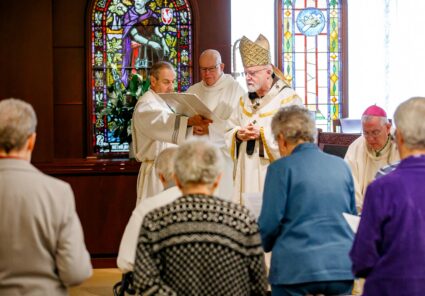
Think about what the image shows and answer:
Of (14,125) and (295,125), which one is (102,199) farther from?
(14,125)

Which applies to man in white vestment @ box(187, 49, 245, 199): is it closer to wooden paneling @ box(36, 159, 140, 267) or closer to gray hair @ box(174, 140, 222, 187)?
wooden paneling @ box(36, 159, 140, 267)

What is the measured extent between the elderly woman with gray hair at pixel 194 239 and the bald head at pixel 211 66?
12.6 ft

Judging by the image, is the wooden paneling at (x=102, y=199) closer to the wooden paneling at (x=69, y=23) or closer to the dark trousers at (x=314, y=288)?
the wooden paneling at (x=69, y=23)

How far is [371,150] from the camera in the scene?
5660 millimetres

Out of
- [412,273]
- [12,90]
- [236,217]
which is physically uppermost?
[12,90]

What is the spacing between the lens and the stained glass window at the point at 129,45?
9.21 meters

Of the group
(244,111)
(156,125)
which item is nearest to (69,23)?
(156,125)

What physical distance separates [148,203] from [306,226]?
0.68 metres

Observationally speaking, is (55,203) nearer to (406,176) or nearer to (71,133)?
(406,176)

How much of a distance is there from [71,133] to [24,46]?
1016mm

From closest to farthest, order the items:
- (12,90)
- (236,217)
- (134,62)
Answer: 1. (236,217)
2. (12,90)
3. (134,62)

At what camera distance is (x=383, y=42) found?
10.0m

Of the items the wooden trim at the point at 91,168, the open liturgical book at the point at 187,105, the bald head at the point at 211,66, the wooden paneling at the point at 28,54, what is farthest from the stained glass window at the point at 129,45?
the open liturgical book at the point at 187,105

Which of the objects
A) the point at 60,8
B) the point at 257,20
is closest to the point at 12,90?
the point at 60,8
